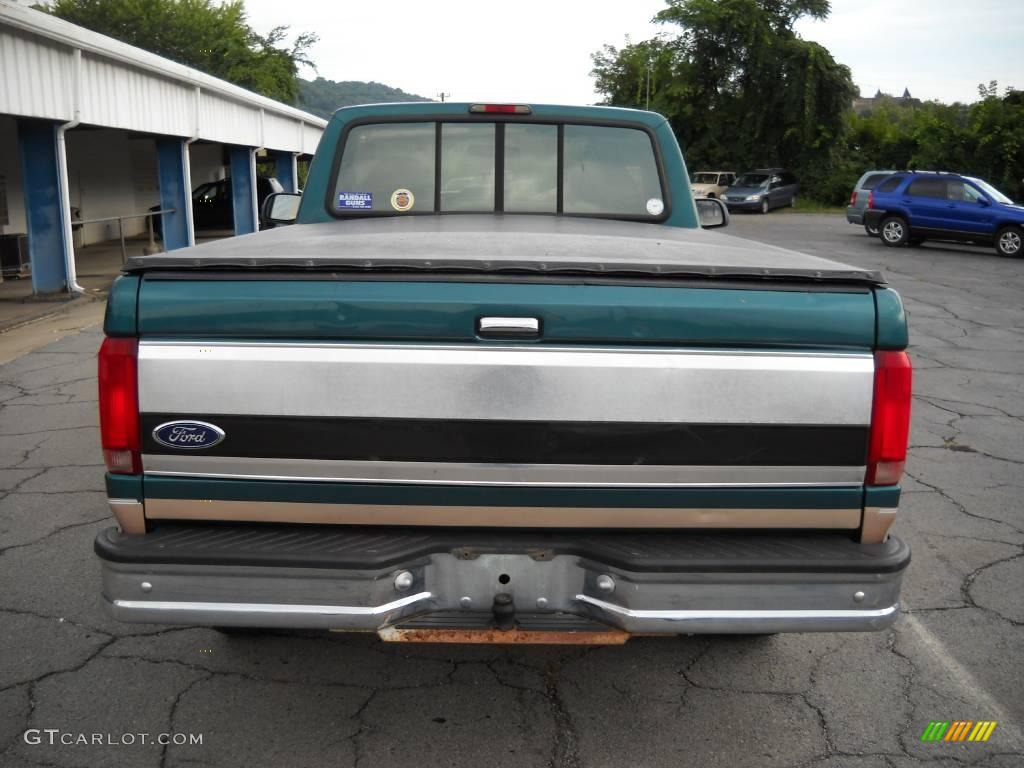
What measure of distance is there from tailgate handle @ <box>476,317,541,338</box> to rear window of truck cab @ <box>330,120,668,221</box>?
2.15 meters

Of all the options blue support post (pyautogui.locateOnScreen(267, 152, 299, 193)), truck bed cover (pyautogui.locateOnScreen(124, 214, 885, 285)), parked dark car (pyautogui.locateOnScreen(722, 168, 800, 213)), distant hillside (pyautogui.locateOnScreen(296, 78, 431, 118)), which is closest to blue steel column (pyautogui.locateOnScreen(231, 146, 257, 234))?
blue support post (pyautogui.locateOnScreen(267, 152, 299, 193))

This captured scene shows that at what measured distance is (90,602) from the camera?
12.7 feet

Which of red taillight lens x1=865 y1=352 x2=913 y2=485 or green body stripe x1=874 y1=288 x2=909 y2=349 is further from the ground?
green body stripe x1=874 y1=288 x2=909 y2=349

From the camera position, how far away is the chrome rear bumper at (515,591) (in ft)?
8.05

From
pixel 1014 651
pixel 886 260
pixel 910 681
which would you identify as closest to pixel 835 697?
pixel 910 681

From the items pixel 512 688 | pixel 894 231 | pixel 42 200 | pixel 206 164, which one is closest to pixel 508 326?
pixel 512 688

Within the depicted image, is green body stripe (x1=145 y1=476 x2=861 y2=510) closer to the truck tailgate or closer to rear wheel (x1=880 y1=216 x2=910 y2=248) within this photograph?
the truck tailgate

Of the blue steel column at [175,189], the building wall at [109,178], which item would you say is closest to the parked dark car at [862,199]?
the blue steel column at [175,189]

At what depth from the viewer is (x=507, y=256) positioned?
258 centimetres

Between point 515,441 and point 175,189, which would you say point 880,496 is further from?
point 175,189

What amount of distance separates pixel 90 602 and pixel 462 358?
238cm

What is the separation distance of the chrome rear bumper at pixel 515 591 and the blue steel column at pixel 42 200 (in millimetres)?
11860

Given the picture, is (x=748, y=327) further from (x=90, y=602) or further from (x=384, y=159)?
(x=90, y=602)

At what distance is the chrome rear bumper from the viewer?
2.46m
